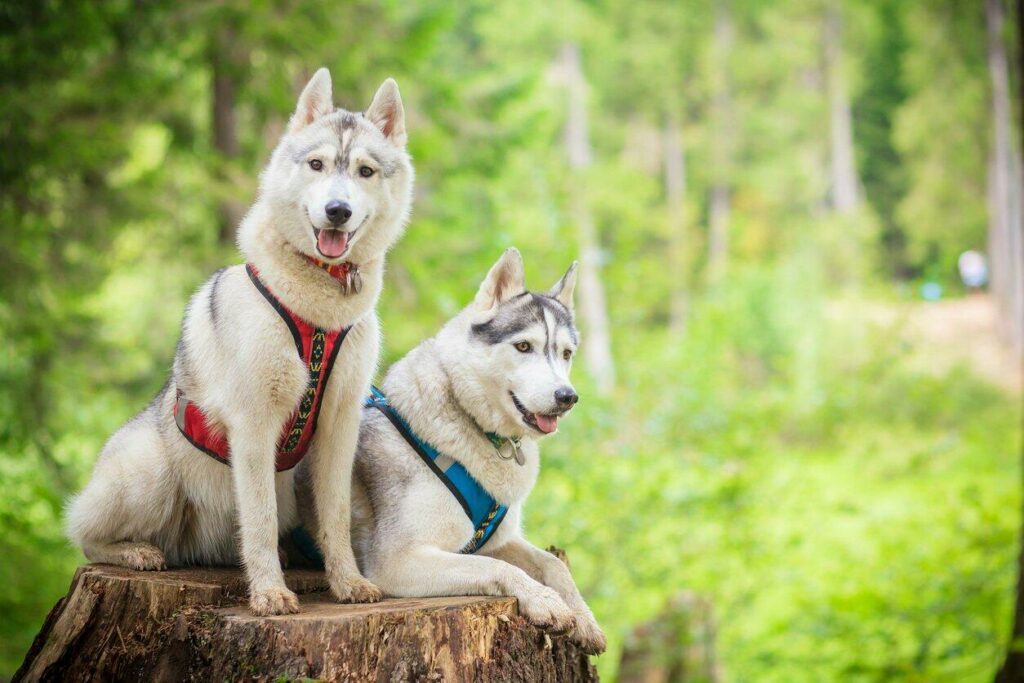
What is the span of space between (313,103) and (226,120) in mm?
A: 5748

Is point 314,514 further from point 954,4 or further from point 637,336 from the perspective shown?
point 954,4

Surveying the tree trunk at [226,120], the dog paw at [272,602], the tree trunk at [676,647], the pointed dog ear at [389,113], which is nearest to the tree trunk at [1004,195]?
the tree trunk at [676,647]

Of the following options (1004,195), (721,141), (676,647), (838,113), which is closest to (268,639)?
(676,647)

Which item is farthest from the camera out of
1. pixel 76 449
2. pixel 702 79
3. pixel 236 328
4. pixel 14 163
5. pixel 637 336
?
pixel 702 79

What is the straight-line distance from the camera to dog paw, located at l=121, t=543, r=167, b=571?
3.54 meters

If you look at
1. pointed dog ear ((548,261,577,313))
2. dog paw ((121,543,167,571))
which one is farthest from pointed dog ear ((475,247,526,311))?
dog paw ((121,543,167,571))

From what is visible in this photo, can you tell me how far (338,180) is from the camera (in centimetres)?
328

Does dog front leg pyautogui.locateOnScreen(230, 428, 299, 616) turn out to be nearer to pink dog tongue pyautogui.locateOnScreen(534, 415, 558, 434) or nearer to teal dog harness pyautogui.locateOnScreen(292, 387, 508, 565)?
teal dog harness pyautogui.locateOnScreen(292, 387, 508, 565)

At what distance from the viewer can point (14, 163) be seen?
7.09 metres

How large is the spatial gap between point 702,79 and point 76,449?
2831 cm

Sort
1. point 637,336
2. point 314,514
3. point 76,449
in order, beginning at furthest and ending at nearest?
point 637,336 < point 76,449 < point 314,514

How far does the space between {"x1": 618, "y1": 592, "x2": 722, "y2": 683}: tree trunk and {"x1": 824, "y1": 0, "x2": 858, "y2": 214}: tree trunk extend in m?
24.4

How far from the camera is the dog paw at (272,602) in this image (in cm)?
308

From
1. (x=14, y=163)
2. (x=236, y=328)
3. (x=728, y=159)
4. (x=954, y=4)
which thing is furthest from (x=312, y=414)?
(x=728, y=159)
